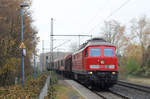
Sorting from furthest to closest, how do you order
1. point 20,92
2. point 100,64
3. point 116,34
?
1. point 116,34
2. point 100,64
3. point 20,92

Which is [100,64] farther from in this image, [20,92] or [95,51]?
[20,92]

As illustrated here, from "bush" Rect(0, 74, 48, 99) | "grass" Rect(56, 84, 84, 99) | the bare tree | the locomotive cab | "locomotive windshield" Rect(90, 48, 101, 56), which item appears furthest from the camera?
the bare tree

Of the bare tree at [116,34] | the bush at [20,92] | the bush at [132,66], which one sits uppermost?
the bare tree at [116,34]

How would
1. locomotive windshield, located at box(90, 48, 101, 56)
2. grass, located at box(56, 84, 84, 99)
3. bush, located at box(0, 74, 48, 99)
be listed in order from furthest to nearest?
1. locomotive windshield, located at box(90, 48, 101, 56)
2. grass, located at box(56, 84, 84, 99)
3. bush, located at box(0, 74, 48, 99)

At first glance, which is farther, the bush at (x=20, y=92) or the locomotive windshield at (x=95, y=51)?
the locomotive windshield at (x=95, y=51)

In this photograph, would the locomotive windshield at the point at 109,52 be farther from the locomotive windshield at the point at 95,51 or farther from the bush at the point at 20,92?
the bush at the point at 20,92

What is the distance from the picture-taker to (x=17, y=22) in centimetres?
2469

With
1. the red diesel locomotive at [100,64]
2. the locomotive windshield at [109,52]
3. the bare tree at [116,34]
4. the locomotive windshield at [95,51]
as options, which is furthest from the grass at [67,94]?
the bare tree at [116,34]

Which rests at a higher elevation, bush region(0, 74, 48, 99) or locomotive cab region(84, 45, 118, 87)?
locomotive cab region(84, 45, 118, 87)

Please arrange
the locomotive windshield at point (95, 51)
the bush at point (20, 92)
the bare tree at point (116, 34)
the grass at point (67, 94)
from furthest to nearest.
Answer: the bare tree at point (116, 34) < the locomotive windshield at point (95, 51) < the grass at point (67, 94) < the bush at point (20, 92)

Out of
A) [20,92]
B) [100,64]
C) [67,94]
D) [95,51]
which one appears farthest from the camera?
[95,51]

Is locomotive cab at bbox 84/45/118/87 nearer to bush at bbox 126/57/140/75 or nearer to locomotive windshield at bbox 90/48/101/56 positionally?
locomotive windshield at bbox 90/48/101/56

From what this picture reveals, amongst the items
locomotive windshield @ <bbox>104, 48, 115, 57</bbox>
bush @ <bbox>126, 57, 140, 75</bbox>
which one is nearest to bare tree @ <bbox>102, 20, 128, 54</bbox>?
bush @ <bbox>126, 57, 140, 75</bbox>

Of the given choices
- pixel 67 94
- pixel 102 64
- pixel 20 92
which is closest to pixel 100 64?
pixel 102 64
